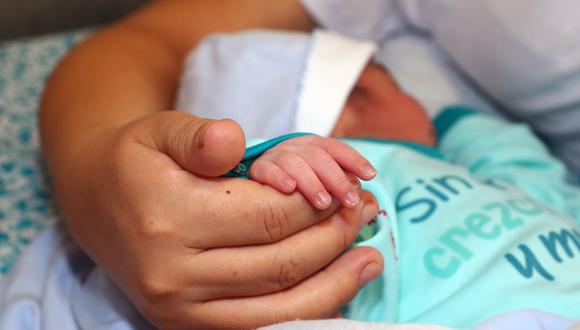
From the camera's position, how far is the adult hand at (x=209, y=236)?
1.46 feet

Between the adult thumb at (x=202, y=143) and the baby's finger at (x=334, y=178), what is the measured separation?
0.07m

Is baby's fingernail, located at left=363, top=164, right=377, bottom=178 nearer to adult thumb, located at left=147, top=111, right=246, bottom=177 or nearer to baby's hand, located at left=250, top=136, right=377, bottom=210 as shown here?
baby's hand, located at left=250, top=136, right=377, bottom=210

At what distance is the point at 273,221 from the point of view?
1.50ft

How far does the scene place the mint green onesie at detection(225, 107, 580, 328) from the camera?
0.56 meters

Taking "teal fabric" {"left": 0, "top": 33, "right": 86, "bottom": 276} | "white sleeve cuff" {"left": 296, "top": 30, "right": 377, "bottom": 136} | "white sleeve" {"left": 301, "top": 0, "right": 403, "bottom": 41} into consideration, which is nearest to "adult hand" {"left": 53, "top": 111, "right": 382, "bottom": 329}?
"white sleeve cuff" {"left": 296, "top": 30, "right": 377, "bottom": 136}

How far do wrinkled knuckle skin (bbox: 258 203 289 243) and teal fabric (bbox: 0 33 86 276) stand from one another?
18.0 inches

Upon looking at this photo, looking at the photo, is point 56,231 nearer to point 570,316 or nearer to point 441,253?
point 441,253

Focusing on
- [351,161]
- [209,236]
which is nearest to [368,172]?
A: [351,161]

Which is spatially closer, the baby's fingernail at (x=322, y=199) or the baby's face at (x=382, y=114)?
the baby's fingernail at (x=322, y=199)

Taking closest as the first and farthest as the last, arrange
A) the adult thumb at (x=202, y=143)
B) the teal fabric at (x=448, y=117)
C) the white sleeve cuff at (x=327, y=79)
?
Result: the adult thumb at (x=202, y=143) → the white sleeve cuff at (x=327, y=79) → the teal fabric at (x=448, y=117)

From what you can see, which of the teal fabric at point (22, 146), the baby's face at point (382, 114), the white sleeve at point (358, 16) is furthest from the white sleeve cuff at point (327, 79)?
the teal fabric at point (22, 146)

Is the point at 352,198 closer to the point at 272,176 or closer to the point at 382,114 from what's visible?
the point at 272,176

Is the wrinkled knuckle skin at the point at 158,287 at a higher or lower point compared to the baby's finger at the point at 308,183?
lower

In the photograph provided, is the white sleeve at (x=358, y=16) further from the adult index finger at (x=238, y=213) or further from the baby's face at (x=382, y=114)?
the adult index finger at (x=238, y=213)
